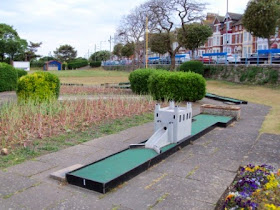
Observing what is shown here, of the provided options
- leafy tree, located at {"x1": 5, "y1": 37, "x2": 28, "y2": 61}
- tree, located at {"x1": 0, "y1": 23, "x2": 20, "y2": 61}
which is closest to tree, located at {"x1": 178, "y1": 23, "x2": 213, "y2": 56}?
leafy tree, located at {"x1": 5, "y1": 37, "x2": 28, "y2": 61}

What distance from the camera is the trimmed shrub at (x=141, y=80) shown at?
46.4 ft

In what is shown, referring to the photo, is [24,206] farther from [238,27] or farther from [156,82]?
[238,27]

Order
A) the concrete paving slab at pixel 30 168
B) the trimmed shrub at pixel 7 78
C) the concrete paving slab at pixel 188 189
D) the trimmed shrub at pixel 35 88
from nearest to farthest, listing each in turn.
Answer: the concrete paving slab at pixel 188 189
the concrete paving slab at pixel 30 168
the trimmed shrub at pixel 35 88
the trimmed shrub at pixel 7 78

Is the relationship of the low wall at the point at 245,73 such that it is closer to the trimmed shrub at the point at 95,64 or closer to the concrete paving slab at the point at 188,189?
the concrete paving slab at the point at 188,189

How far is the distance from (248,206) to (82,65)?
7761cm

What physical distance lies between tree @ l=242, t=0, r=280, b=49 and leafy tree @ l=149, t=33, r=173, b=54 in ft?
41.5

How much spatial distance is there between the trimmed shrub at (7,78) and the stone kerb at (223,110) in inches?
464

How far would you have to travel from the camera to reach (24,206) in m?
3.10

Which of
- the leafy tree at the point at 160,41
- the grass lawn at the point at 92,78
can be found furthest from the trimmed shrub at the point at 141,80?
the leafy tree at the point at 160,41

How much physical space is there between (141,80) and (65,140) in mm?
8972

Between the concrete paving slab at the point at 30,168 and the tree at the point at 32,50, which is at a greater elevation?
the tree at the point at 32,50

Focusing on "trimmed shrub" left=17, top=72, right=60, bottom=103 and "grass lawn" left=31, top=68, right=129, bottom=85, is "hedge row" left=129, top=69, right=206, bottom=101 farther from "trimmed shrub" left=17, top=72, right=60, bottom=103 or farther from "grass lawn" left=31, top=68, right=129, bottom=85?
"grass lawn" left=31, top=68, right=129, bottom=85

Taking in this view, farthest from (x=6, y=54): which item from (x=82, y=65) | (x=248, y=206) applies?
(x=248, y=206)

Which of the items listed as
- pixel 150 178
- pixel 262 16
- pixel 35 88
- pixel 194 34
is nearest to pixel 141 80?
pixel 35 88
